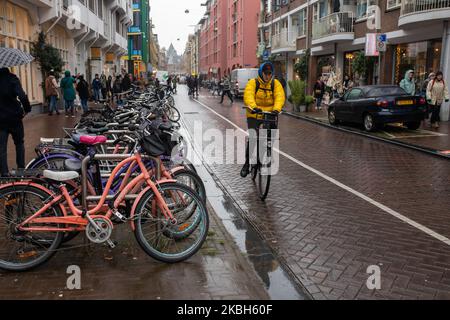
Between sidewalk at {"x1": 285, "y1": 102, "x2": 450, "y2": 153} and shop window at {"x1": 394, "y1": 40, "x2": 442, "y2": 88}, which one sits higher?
shop window at {"x1": 394, "y1": 40, "x2": 442, "y2": 88}

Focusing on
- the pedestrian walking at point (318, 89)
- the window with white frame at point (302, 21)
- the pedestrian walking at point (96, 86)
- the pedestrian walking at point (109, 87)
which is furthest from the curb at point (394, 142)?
the window with white frame at point (302, 21)

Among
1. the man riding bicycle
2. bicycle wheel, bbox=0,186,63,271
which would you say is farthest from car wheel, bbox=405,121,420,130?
bicycle wheel, bbox=0,186,63,271

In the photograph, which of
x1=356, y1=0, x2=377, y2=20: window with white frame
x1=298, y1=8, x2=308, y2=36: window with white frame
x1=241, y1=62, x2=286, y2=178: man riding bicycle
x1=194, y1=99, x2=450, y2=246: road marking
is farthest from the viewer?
x1=298, y1=8, x2=308, y2=36: window with white frame

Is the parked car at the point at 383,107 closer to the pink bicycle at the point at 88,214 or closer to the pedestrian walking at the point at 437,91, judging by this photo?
the pedestrian walking at the point at 437,91

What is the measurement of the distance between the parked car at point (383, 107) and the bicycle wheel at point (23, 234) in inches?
468

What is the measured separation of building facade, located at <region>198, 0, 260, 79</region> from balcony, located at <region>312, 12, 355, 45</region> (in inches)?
1191

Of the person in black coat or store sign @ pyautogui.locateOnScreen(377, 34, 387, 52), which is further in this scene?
store sign @ pyautogui.locateOnScreen(377, 34, 387, 52)

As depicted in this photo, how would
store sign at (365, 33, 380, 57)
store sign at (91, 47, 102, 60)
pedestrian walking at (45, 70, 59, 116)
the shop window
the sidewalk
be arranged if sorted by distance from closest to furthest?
the sidewalk < store sign at (365, 33, 380, 57) < pedestrian walking at (45, 70, 59, 116) < the shop window < store sign at (91, 47, 102, 60)

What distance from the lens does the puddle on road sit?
3957mm

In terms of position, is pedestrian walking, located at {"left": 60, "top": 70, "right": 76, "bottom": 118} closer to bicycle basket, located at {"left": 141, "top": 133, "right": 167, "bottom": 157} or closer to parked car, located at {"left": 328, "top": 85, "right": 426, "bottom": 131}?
parked car, located at {"left": 328, "top": 85, "right": 426, "bottom": 131}

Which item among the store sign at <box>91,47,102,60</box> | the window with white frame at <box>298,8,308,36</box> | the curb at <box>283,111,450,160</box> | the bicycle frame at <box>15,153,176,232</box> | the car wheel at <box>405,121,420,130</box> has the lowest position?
the curb at <box>283,111,450,160</box>

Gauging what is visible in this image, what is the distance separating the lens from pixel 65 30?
26.0m

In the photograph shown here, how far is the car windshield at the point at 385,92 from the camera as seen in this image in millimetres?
14727
